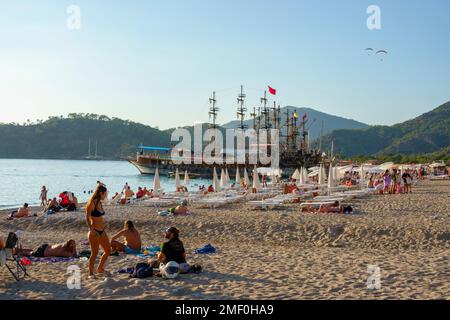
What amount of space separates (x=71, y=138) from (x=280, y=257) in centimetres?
18394

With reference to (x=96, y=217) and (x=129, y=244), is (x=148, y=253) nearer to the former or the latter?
(x=129, y=244)

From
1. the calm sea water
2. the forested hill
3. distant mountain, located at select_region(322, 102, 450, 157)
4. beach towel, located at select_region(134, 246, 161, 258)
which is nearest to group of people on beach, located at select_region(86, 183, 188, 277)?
beach towel, located at select_region(134, 246, 161, 258)

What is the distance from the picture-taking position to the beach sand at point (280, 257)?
702cm

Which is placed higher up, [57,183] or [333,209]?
[333,209]

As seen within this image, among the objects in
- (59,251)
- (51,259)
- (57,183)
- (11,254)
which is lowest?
(57,183)

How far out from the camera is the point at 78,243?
43.6 feet

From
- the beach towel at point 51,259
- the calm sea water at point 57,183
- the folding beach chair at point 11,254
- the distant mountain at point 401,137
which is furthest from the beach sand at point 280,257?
the distant mountain at point 401,137

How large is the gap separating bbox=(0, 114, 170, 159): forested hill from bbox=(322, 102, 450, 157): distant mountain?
68.4 metres

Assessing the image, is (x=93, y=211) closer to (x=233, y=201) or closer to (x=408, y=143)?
(x=233, y=201)

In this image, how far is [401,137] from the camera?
180 meters

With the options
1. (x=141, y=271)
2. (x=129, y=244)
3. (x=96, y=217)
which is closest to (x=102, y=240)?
(x=96, y=217)

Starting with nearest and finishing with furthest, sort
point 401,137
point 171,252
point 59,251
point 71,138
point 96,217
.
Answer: point 96,217
point 171,252
point 59,251
point 401,137
point 71,138
